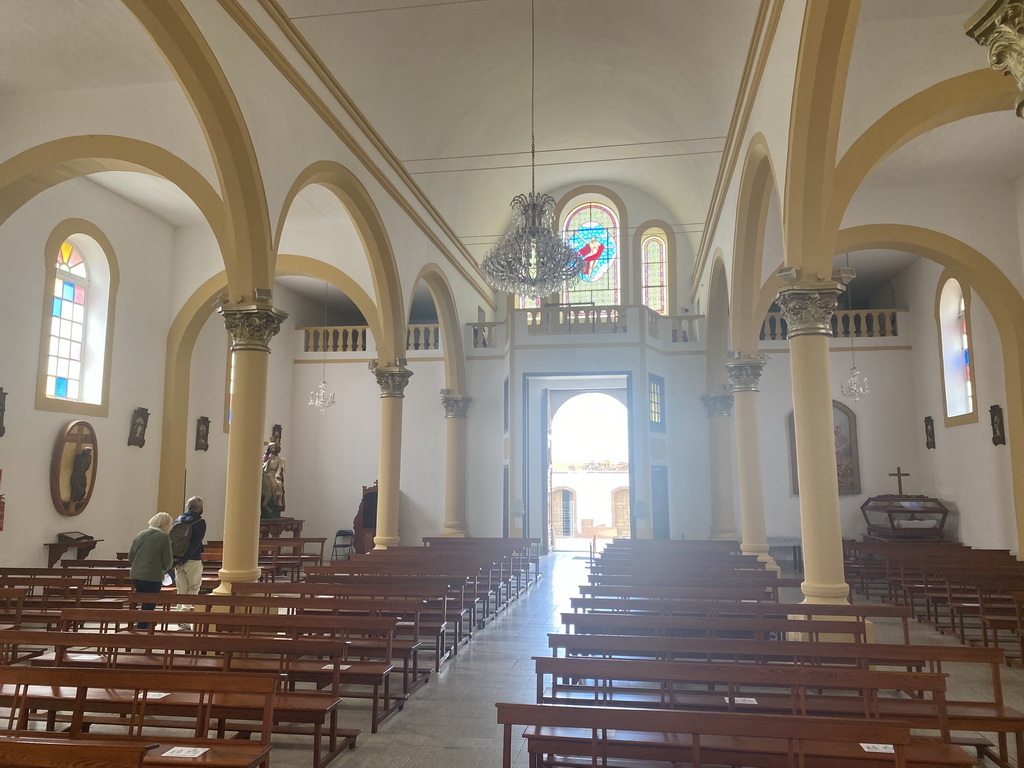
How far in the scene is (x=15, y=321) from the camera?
11.3 m

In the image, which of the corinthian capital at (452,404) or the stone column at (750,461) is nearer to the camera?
the stone column at (750,461)

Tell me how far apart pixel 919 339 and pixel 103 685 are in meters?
17.5

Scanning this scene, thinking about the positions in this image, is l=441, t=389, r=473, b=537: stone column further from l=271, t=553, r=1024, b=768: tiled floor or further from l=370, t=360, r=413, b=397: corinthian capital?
l=271, t=553, r=1024, b=768: tiled floor

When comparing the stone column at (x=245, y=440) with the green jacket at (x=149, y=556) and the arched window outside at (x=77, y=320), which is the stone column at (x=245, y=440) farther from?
the arched window outside at (x=77, y=320)

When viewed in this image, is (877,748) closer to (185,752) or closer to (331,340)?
(185,752)

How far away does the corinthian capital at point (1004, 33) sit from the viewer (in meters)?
3.16

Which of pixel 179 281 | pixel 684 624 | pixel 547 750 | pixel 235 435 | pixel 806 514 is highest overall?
pixel 179 281

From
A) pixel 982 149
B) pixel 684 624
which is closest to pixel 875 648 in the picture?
pixel 684 624

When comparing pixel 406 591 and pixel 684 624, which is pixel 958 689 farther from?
Answer: pixel 406 591

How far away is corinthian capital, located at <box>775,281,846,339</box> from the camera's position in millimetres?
7926

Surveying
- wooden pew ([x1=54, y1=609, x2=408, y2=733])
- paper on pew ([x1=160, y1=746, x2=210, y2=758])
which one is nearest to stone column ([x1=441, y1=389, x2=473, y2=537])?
wooden pew ([x1=54, y1=609, x2=408, y2=733])

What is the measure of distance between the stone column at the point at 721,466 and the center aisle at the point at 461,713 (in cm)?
865

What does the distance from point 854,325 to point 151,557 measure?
54.0 feet

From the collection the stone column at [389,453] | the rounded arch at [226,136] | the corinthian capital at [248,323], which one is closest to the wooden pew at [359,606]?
the corinthian capital at [248,323]
